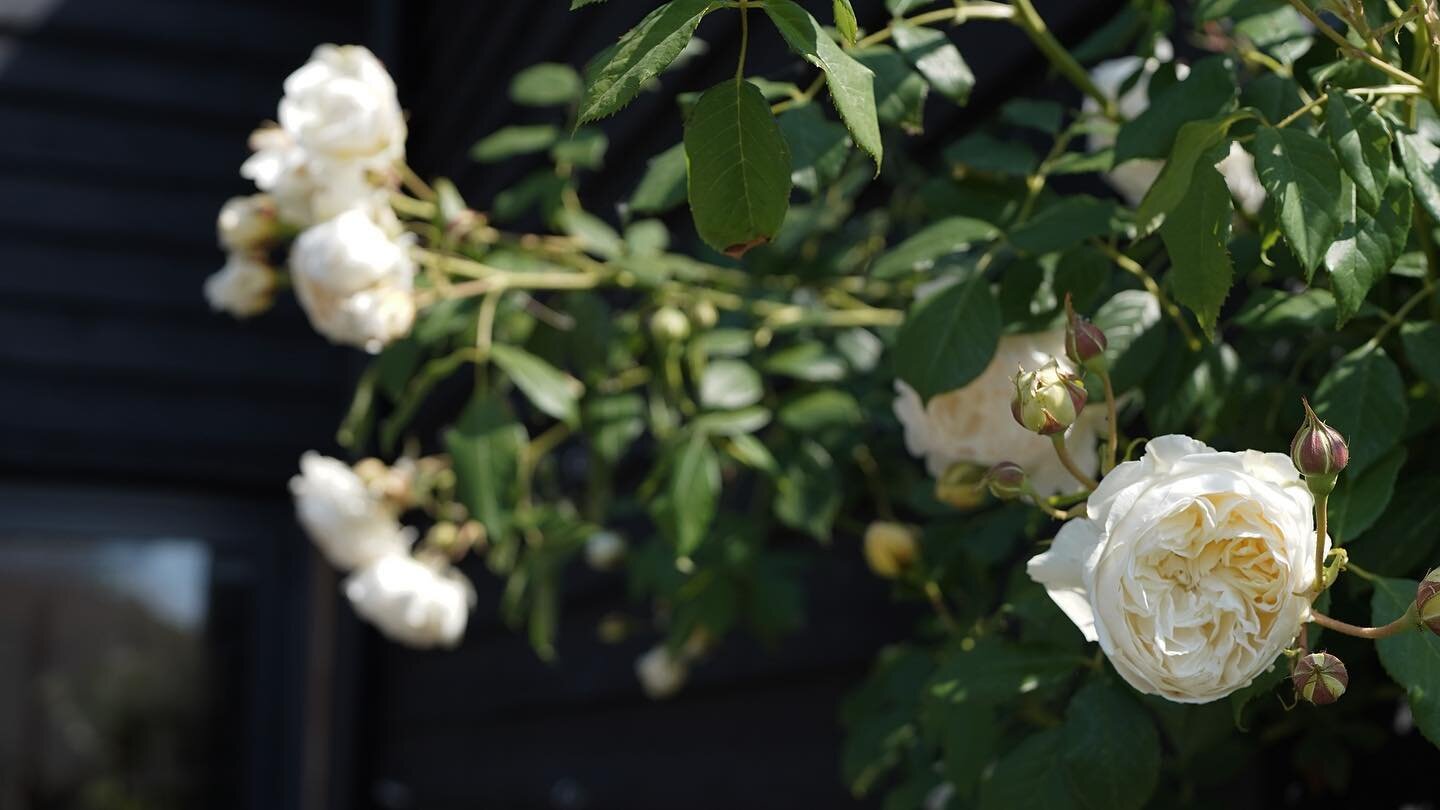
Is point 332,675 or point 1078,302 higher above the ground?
point 1078,302

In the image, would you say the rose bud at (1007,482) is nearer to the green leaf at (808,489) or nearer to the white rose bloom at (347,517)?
the green leaf at (808,489)

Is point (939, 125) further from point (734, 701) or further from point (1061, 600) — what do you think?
point (1061, 600)

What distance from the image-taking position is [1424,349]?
69cm

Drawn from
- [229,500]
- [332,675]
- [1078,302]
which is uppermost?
[1078,302]

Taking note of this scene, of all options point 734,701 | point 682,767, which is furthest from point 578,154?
point 682,767

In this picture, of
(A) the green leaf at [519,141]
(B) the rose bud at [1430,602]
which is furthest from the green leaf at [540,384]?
(B) the rose bud at [1430,602]

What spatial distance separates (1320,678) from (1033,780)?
194 mm

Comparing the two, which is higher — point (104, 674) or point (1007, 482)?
point (1007, 482)

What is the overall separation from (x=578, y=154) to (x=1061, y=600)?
0.75 metres

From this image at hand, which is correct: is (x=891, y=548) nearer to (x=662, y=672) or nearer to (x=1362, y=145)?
(x=1362, y=145)

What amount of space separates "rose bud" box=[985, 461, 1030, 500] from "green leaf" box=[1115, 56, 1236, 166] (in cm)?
18

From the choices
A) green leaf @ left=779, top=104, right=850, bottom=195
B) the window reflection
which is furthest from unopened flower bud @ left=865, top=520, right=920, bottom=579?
the window reflection

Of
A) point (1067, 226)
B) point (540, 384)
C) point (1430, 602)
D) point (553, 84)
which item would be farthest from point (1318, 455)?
point (553, 84)

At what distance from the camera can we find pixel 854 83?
1.88ft
